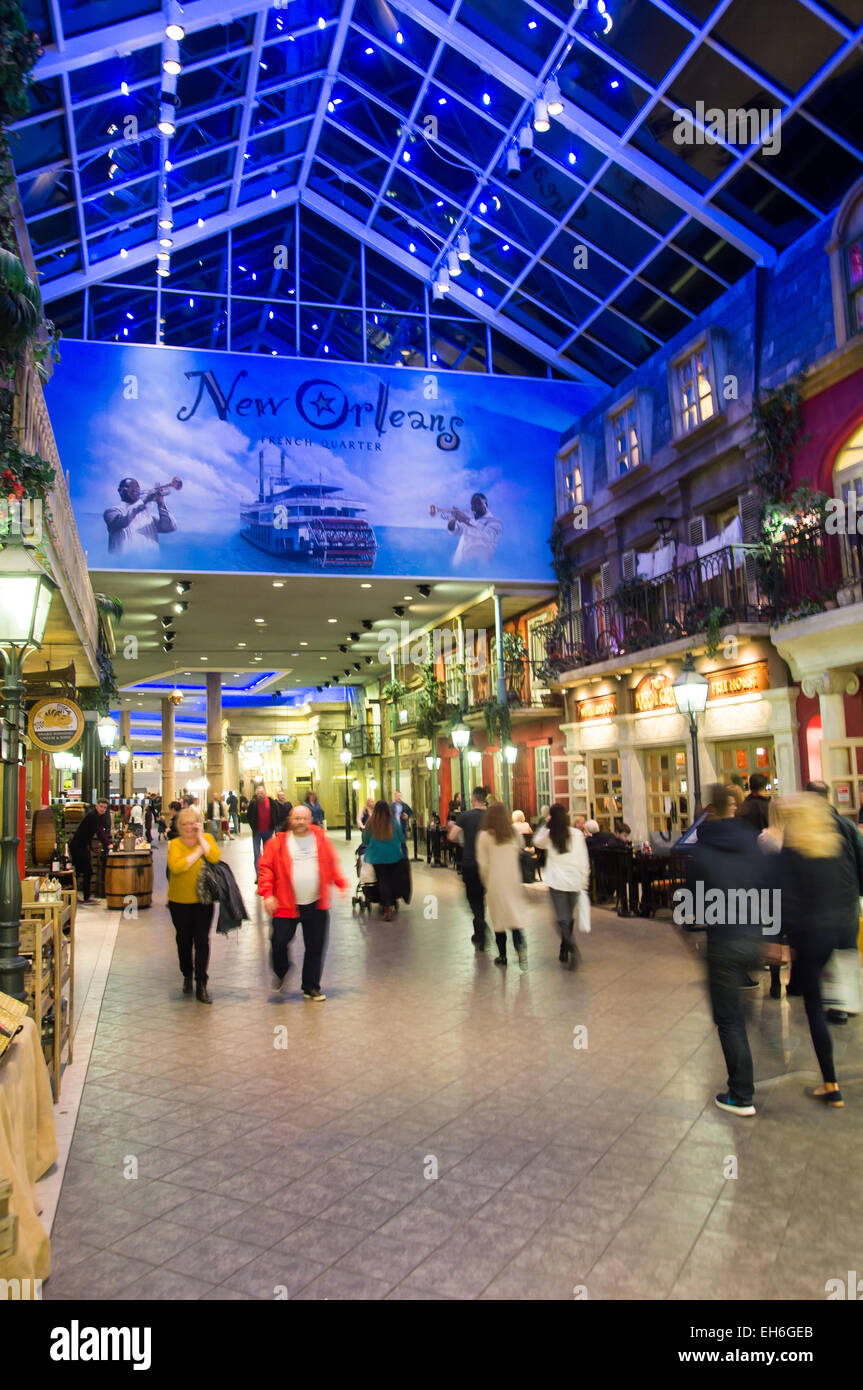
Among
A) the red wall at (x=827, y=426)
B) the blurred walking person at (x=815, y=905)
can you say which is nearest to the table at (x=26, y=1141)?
the blurred walking person at (x=815, y=905)

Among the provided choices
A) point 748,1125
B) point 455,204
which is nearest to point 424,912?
point 748,1125

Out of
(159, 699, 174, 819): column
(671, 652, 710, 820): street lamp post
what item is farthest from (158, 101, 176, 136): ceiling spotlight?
(159, 699, 174, 819): column

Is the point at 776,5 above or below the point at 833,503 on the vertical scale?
above

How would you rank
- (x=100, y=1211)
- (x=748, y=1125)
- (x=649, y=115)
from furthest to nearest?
(x=649, y=115) < (x=748, y=1125) < (x=100, y=1211)

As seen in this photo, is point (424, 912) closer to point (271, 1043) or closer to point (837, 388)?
point (271, 1043)

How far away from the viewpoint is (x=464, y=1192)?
12.6 feet

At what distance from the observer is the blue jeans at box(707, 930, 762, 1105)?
15.3ft

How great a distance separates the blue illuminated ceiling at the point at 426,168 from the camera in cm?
1338

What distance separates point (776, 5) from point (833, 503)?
21.4 feet

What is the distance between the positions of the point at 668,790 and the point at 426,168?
12.9 metres

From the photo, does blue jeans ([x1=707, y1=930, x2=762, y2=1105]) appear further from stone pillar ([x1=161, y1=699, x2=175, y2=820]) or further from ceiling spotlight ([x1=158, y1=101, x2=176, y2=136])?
stone pillar ([x1=161, y1=699, x2=175, y2=820])

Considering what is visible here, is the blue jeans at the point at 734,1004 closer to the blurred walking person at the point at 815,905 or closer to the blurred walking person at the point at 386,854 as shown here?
the blurred walking person at the point at 815,905

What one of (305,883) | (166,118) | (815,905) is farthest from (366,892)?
(166,118)

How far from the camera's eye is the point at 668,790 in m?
16.3
